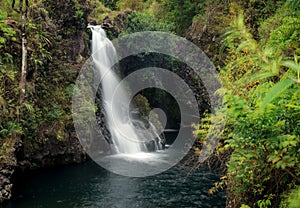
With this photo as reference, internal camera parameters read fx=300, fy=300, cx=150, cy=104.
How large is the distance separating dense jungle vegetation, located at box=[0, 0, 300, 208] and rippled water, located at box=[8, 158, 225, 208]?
38.3 inches

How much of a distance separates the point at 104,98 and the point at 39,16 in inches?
253

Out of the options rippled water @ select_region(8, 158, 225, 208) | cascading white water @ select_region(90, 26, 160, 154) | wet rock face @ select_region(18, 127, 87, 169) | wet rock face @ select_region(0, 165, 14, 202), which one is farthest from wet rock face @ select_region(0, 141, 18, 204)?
cascading white water @ select_region(90, 26, 160, 154)

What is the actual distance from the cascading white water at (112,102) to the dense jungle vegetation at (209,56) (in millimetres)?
1188

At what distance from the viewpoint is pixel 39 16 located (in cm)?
1565

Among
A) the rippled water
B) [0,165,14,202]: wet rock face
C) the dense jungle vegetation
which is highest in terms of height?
the dense jungle vegetation

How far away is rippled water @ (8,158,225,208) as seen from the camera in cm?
1016

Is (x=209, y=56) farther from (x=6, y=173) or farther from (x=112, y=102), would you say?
(x=6, y=173)

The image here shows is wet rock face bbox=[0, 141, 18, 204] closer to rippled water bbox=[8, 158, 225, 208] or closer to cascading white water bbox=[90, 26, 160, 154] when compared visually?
rippled water bbox=[8, 158, 225, 208]

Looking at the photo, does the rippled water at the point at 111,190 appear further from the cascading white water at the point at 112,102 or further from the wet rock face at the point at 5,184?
the cascading white water at the point at 112,102

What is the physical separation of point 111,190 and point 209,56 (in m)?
12.9

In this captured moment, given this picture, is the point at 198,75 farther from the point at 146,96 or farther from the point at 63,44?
the point at 63,44

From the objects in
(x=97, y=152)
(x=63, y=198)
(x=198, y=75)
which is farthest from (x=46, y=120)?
(x=198, y=75)

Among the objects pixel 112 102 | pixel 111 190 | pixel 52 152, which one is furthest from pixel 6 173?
pixel 112 102

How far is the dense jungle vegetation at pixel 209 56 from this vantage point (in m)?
3.30
